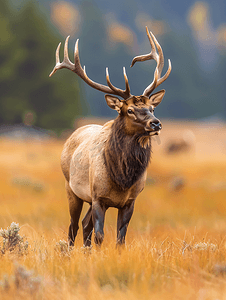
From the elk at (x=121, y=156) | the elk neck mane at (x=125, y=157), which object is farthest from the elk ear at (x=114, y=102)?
the elk neck mane at (x=125, y=157)

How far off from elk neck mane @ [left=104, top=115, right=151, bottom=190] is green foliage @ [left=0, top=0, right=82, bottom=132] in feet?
63.6

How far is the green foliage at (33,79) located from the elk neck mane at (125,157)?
63.6 feet

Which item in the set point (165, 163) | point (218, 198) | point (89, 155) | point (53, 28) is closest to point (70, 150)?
point (89, 155)

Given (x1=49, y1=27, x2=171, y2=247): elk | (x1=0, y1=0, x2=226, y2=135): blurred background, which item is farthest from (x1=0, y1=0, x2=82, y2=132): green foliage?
(x1=49, y1=27, x2=171, y2=247): elk

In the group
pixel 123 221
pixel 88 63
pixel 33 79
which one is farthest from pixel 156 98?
pixel 88 63

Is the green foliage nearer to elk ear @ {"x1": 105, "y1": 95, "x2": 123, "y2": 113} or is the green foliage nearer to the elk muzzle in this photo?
elk ear @ {"x1": 105, "y1": 95, "x2": 123, "y2": 113}

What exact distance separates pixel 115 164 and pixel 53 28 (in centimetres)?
2180

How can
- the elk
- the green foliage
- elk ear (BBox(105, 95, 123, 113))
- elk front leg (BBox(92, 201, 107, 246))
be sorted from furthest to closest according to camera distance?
1. the green foliage
2. elk front leg (BBox(92, 201, 107, 246))
3. elk ear (BBox(105, 95, 123, 113))
4. the elk

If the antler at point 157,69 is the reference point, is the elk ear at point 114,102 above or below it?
below

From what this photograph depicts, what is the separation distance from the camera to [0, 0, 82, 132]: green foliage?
78.4 ft

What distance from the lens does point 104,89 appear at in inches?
193

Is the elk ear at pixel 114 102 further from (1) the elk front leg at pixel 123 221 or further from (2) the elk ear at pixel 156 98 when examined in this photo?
(1) the elk front leg at pixel 123 221

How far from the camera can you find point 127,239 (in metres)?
5.92

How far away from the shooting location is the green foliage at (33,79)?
23.9 m
